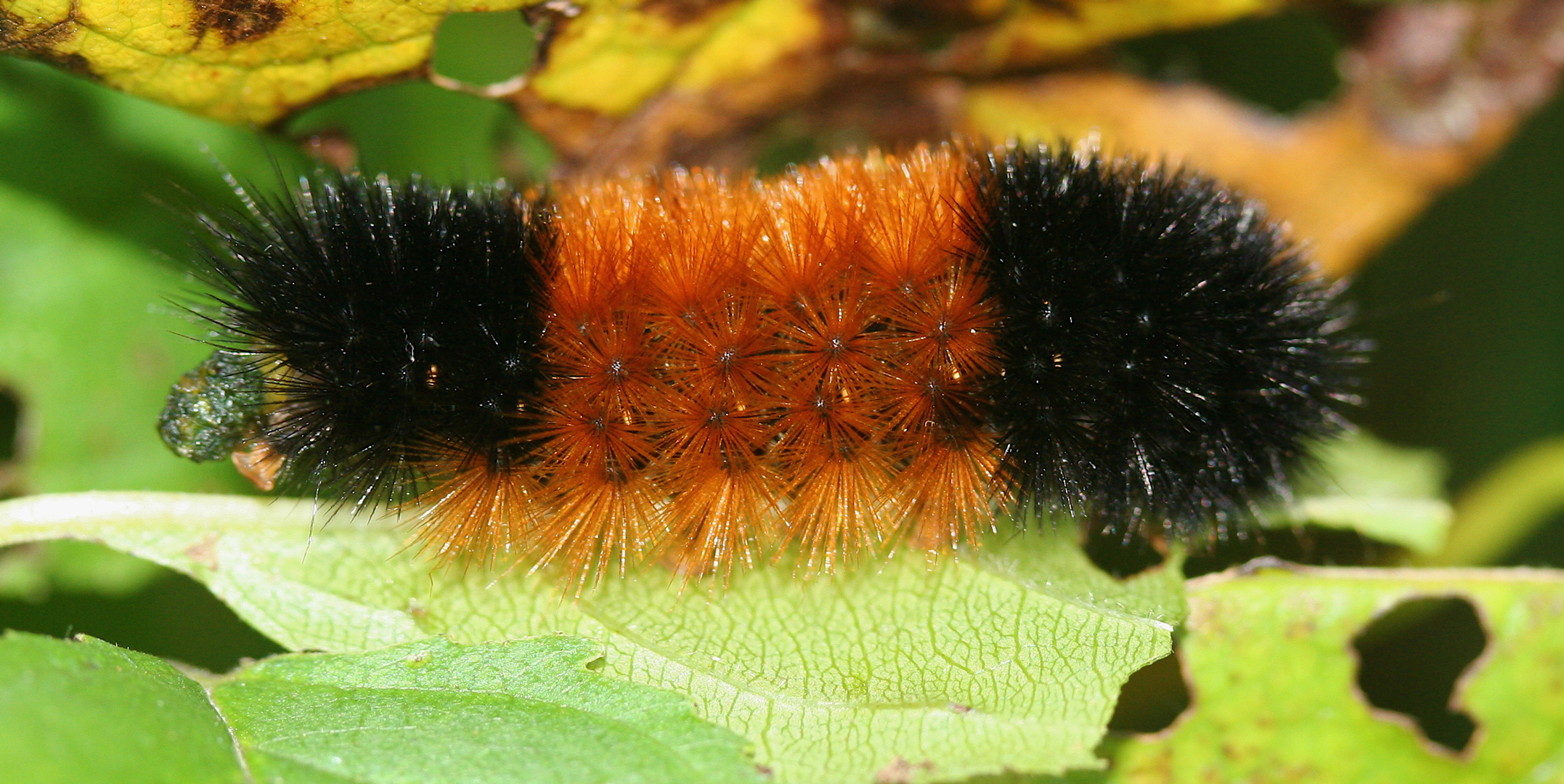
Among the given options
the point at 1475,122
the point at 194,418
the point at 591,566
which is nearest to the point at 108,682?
the point at 194,418

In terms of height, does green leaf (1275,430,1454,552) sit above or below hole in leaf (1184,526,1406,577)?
above

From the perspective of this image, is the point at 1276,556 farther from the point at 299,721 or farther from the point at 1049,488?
the point at 299,721

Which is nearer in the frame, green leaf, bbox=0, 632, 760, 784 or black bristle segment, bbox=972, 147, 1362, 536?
green leaf, bbox=0, 632, 760, 784

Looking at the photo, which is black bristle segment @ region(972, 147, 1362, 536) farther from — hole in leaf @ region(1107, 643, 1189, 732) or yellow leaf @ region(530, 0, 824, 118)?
yellow leaf @ region(530, 0, 824, 118)

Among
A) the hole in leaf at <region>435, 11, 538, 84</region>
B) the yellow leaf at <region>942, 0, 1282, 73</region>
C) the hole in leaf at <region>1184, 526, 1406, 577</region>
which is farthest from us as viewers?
Result: the hole in leaf at <region>435, 11, 538, 84</region>

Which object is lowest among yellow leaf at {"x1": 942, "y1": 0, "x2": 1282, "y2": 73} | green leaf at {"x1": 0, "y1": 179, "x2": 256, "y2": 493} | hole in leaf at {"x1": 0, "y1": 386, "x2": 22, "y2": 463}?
hole in leaf at {"x1": 0, "y1": 386, "x2": 22, "y2": 463}

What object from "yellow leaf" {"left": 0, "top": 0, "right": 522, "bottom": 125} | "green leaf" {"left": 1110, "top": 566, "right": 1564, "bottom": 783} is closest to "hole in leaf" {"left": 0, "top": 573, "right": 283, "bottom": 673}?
"yellow leaf" {"left": 0, "top": 0, "right": 522, "bottom": 125}

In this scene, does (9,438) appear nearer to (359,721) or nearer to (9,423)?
(9,423)
